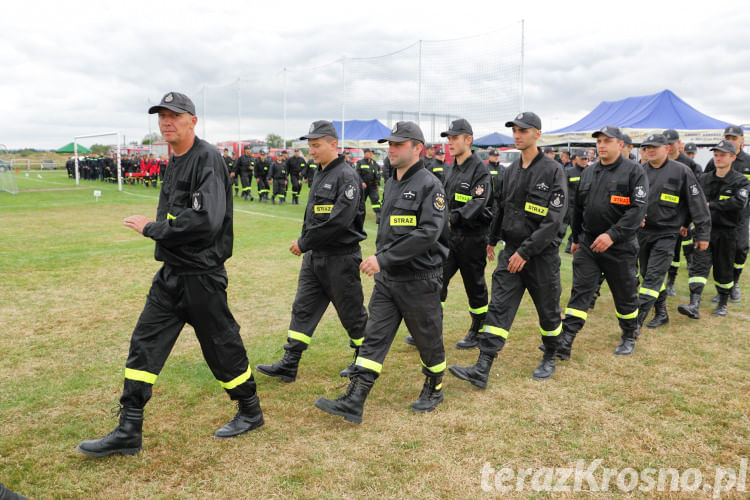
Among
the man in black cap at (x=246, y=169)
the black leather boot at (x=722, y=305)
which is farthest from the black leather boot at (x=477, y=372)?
the man in black cap at (x=246, y=169)

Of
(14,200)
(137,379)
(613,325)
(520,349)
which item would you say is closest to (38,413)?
(137,379)

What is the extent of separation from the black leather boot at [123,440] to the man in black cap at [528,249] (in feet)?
7.51

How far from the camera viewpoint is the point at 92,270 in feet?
26.0

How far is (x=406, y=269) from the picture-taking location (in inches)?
140

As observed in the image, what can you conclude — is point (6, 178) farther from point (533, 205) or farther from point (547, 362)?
point (547, 362)

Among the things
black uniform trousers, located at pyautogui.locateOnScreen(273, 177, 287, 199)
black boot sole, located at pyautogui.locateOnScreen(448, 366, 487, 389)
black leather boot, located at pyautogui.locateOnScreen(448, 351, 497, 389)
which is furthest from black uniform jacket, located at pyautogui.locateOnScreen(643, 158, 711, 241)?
black uniform trousers, located at pyautogui.locateOnScreen(273, 177, 287, 199)

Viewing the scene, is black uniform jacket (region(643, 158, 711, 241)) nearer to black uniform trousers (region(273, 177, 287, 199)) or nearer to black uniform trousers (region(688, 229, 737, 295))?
black uniform trousers (region(688, 229, 737, 295))

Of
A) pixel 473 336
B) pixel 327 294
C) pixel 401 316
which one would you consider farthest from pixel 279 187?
pixel 401 316

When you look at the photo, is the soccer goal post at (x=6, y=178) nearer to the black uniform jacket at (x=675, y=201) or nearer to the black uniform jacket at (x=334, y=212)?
the black uniform jacket at (x=334, y=212)

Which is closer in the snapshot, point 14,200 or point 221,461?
point 221,461

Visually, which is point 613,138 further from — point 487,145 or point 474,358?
point 487,145

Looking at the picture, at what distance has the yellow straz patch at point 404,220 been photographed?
3.50 meters

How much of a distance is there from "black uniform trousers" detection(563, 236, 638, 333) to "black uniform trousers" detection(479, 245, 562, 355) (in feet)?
1.83

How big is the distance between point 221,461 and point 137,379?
700 mm
